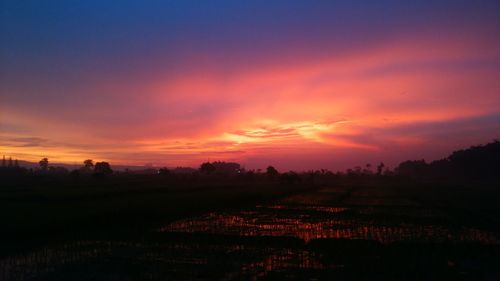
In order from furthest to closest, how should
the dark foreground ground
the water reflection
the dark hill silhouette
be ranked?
1. the dark hill silhouette
2. the water reflection
3. the dark foreground ground

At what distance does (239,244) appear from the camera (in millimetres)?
13555

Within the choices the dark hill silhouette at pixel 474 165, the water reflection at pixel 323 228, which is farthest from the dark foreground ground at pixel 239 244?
the dark hill silhouette at pixel 474 165

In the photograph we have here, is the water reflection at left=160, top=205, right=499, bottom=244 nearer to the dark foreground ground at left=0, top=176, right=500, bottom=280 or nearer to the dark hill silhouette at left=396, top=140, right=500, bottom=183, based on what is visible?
the dark foreground ground at left=0, top=176, right=500, bottom=280

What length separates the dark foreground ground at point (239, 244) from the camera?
9805 mm

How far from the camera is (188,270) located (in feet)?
32.2

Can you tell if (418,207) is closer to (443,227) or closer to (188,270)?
(443,227)

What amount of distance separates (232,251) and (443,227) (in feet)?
33.5

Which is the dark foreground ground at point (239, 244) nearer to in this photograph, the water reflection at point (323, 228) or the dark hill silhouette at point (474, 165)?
the water reflection at point (323, 228)

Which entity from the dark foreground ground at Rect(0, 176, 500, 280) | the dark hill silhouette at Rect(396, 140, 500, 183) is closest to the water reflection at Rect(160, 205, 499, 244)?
the dark foreground ground at Rect(0, 176, 500, 280)

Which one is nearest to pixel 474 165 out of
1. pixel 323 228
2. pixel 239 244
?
pixel 323 228

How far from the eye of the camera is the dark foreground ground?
9805 mm

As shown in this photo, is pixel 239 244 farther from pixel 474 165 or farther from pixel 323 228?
pixel 474 165

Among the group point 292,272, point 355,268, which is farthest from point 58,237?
point 355,268

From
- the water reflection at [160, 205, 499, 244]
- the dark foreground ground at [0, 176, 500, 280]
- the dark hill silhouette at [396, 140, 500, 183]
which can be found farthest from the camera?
the dark hill silhouette at [396, 140, 500, 183]
